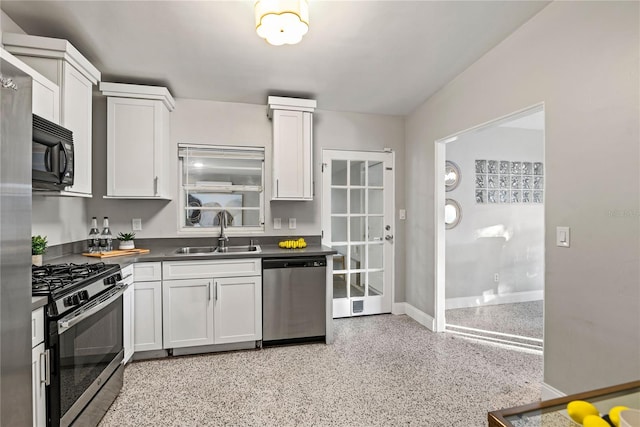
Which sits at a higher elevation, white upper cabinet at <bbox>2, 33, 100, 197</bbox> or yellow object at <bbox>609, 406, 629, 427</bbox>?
white upper cabinet at <bbox>2, 33, 100, 197</bbox>

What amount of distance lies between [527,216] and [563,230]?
290 cm

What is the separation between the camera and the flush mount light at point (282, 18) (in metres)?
1.65

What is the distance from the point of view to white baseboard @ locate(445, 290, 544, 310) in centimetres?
411

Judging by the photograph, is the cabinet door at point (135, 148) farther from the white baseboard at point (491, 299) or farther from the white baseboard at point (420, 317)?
the white baseboard at point (491, 299)

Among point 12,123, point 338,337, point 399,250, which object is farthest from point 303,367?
point 12,123

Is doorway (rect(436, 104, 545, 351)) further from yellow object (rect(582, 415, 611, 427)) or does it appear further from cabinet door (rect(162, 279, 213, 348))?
yellow object (rect(582, 415, 611, 427))

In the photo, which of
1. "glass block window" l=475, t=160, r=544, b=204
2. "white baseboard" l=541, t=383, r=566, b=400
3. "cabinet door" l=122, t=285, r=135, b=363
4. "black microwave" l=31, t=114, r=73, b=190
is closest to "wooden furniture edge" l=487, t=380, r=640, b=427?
"white baseboard" l=541, t=383, r=566, b=400

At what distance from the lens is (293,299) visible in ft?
9.51

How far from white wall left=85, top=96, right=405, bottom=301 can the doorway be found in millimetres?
813

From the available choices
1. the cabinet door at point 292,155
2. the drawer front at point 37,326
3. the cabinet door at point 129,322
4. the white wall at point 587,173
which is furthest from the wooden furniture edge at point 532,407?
the cabinet door at point 292,155

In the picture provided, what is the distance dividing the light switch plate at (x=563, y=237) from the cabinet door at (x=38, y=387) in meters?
2.85

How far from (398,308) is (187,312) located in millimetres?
2483

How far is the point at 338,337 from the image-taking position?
123 inches

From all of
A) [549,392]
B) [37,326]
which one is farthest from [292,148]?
[549,392]
